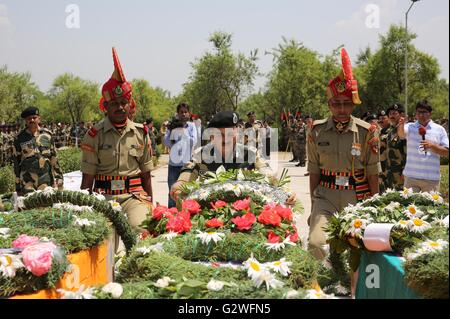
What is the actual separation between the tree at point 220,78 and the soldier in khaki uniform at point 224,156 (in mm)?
39307

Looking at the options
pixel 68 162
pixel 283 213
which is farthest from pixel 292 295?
pixel 68 162

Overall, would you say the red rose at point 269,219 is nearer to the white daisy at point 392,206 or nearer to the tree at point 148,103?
the white daisy at point 392,206

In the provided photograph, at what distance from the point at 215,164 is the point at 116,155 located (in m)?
1.07

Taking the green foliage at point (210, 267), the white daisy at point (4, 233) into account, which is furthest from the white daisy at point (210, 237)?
the white daisy at point (4, 233)

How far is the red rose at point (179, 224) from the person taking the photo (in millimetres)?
4418

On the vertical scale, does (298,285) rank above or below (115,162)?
below

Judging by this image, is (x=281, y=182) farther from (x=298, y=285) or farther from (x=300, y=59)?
(x=300, y=59)

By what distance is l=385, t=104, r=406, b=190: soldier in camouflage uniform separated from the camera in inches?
357

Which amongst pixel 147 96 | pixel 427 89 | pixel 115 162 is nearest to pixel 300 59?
pixel 427 89

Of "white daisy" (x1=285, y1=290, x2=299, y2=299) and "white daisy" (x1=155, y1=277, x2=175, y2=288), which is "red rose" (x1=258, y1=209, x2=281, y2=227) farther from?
"white daisy" (x1=285, y1=290, x2=299, y2=299)

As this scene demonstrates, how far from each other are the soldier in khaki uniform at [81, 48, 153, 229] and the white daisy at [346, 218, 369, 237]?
251cm

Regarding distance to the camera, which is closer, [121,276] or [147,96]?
[121,276]
